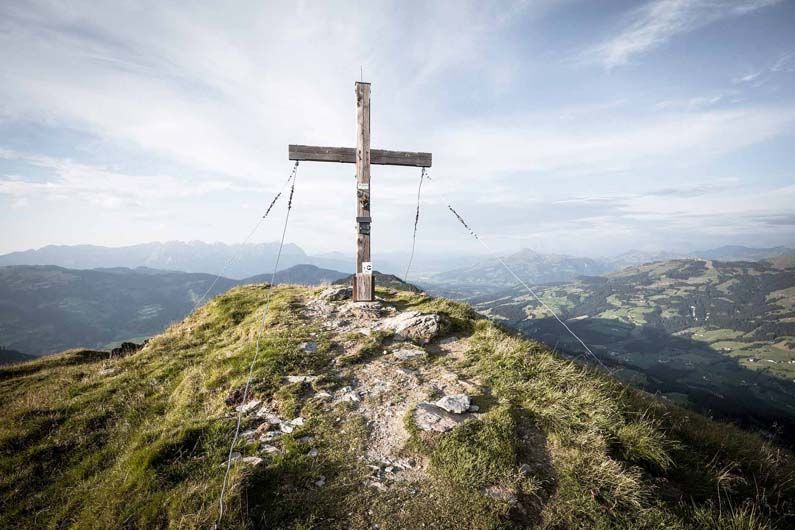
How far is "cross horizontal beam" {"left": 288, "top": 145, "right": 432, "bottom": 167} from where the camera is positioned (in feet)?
45.0

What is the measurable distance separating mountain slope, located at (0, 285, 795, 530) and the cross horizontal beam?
23.8ft

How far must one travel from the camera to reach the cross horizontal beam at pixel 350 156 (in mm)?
13711

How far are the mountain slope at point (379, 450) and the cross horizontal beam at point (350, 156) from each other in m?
7.25

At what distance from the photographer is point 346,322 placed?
1216cm

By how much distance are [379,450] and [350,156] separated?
449 inches

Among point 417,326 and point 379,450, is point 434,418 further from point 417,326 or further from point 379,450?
point 417,326

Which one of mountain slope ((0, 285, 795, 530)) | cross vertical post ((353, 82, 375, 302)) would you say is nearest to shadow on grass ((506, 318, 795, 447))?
cross vertical post ((353, 82, 375, 302))

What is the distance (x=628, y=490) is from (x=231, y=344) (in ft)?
38.8

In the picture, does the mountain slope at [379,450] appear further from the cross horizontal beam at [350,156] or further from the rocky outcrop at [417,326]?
the cross horizontal beam at [350,156]

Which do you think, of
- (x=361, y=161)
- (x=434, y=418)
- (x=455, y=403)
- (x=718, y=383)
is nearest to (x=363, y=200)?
(x=361, y=161)

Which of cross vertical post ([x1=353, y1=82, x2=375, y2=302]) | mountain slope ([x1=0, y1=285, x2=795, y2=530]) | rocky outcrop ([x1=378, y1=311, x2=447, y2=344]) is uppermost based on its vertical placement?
cross vertical post ([x1=353, y1=82, x2=375, y2=302])

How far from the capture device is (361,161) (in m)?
14.1

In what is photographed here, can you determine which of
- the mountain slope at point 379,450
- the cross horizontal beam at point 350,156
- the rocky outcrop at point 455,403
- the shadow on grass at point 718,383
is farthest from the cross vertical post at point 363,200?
the shadow on grass at point 718,383

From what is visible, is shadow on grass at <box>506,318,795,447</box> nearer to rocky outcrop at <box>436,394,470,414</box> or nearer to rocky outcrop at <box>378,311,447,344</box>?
rocky outcrop at <box>378,311,447,344</box>
